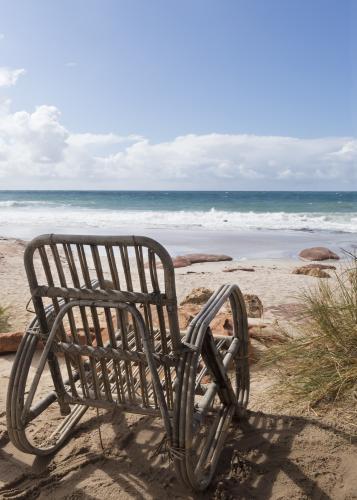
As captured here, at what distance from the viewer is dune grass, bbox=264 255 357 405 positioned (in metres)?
2.87

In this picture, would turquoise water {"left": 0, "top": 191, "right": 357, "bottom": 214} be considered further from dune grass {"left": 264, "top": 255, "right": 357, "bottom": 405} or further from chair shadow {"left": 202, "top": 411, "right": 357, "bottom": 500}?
chair shadow {"left": 202, "top": 411, "right": 357, "bottom": 500}

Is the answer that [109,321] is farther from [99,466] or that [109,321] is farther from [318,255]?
[318,255]

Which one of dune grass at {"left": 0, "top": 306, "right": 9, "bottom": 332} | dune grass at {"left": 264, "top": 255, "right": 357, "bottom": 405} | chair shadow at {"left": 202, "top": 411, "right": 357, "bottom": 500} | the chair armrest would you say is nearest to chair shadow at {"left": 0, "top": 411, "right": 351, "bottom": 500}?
chair shadow at {"left": 202, "top": 411, "right": 357, "bottom": 500}

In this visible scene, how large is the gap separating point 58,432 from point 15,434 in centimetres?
47

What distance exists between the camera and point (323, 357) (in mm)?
3014

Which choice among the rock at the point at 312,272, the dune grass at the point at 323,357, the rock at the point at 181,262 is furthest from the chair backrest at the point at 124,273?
the rock at the point at 181,262

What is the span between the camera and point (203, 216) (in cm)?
2783

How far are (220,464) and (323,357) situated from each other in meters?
1.05

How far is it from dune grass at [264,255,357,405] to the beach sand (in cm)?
15

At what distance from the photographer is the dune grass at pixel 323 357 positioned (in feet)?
9.40

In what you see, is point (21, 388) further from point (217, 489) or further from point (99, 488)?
point (217, 489)

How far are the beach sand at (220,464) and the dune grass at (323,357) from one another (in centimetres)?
15

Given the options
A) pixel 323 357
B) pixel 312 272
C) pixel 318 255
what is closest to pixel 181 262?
pixel 312 272

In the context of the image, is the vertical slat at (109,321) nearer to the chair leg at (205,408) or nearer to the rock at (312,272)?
the chair leg at (205,408)
